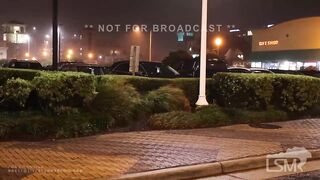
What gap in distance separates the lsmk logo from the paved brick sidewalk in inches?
9.5

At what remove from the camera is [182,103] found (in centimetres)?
1402

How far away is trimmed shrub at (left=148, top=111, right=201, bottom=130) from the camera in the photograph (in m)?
12.4

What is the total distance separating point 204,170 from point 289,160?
84.6 inches

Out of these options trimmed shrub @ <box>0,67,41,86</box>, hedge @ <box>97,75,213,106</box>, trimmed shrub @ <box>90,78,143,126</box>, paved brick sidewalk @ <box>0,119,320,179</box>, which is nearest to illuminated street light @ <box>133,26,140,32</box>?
hedge @ <box>97,75,213,106</box>

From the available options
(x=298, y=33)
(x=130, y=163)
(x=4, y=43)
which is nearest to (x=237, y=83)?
(x=130, y=163)

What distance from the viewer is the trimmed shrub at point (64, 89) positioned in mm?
11445

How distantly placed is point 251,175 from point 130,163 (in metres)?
2.07

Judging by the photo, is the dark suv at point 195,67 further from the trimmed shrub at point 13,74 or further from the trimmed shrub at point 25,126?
the trimmed shrub at point 25,126

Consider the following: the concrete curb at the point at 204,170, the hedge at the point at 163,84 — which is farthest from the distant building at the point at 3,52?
the concrete curb at the point at 204,170

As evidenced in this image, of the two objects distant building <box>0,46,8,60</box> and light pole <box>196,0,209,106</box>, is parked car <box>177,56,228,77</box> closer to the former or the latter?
light pole <box>196,0,209,106</box>

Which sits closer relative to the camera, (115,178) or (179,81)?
(115,178)

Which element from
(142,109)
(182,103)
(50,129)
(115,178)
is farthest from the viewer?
(182,103)

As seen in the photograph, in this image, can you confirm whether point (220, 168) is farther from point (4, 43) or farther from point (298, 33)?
point (4, 43)

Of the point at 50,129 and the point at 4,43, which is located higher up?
the point at 4,43
